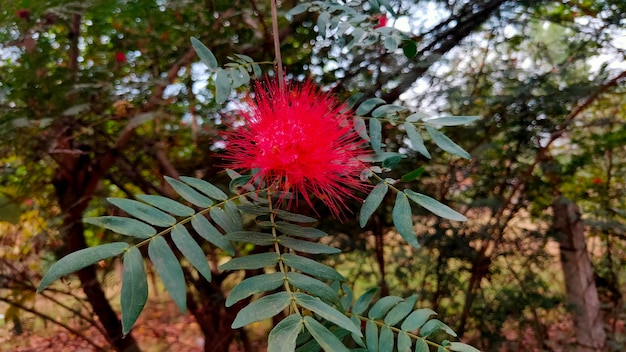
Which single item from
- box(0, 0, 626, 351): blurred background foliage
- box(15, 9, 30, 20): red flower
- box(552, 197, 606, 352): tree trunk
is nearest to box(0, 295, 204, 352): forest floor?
box(0, 0, 626, 351): blurred background foliage

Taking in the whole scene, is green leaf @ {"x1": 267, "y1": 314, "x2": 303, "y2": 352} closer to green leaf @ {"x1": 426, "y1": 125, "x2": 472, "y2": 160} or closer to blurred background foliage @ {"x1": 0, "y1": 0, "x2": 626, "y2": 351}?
green leaf @ {"x1": 426, "y1": 125, "x2": 472, "y2": 160}

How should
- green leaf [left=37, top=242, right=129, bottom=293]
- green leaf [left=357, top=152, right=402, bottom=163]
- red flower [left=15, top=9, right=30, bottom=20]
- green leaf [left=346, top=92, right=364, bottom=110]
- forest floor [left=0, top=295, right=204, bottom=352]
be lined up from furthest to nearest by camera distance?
forest floor [left=0, top=295, right=204, bottom=352], red flower [left=15, top=9, right=30, bottom=20], green leaf [left=346, top=92, right=364, bottom=110], green leaf [left=357, top=152, right=402, bottom=163], green leaf [left=37, top=242, right=129, bottom=293]

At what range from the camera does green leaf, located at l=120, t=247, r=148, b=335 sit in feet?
1.71

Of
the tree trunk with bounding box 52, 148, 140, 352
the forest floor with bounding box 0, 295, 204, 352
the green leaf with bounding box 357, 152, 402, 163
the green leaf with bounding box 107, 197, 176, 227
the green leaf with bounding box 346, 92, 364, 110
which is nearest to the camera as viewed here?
the green leaf with bounding box 107, 197, 176, 227

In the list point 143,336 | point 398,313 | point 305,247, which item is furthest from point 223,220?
point 143,336

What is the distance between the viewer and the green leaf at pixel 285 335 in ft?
1.76

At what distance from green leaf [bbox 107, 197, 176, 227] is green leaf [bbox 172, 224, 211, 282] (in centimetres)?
2

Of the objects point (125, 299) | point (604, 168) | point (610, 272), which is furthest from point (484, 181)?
point (125, 299)

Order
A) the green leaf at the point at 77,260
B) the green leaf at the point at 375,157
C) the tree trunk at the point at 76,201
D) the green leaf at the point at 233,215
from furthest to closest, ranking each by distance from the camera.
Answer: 1. the tree trunk at the point at 76,201
2. the green leaf at the point at 375,157
3. the green leaf at the point at 233,215
4. the green leaf at the point at 77,260

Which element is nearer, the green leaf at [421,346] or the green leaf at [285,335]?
the green leaf at [285,335]

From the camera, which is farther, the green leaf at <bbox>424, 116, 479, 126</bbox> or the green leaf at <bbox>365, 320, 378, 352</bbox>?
the green leaf at <bbox>424, 116, 479, 126</bbox>

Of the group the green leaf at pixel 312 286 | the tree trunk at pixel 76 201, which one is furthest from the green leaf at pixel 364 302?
the tree trunk at pixel 76 201

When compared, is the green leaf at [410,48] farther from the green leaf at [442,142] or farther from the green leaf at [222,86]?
the green leaf at [222,86]

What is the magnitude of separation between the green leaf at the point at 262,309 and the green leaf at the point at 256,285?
0.02 meters
